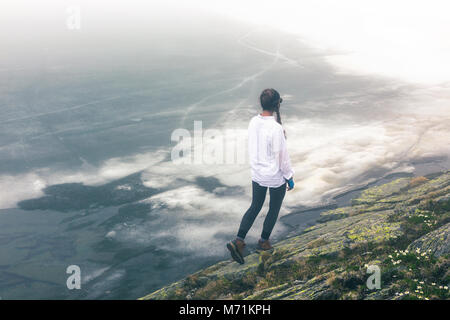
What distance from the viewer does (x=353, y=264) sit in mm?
5895

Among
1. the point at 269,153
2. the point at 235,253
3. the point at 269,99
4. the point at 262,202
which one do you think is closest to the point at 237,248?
the point at 235,253

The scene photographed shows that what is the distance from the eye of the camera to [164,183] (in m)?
12.1

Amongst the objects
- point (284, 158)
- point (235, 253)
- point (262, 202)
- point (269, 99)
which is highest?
point (269, 99)

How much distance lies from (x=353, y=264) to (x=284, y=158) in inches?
67.7

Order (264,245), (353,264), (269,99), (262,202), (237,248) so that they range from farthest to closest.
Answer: (264,245) → (237,248) → (262,202) → (269,99) → (353,264)

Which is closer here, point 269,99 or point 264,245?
point 269,99

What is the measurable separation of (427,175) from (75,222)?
9127 millimetres

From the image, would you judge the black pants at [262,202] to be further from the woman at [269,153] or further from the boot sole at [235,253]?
the boot sole at [235,253]

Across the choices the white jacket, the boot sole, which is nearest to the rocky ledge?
the boot sole

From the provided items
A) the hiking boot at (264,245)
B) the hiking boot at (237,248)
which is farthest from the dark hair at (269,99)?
the hiking boot at (264,245)

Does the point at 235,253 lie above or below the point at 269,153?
below

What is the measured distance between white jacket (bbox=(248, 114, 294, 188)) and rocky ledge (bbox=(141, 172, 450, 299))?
133cm

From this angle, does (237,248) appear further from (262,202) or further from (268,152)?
(268,152)
